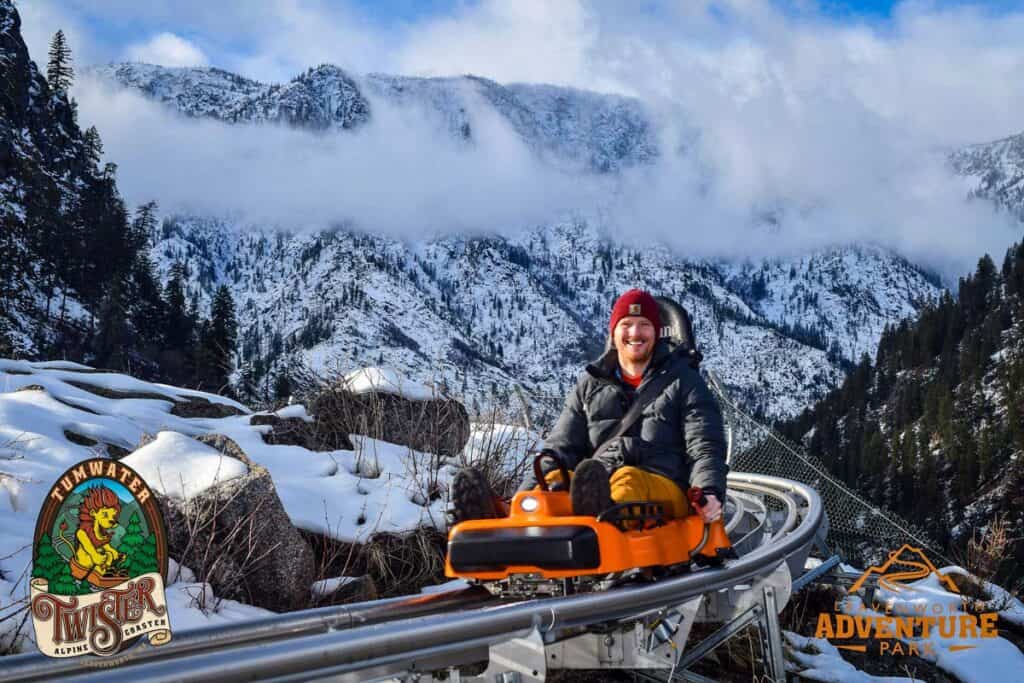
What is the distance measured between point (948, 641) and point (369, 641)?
4423 mm

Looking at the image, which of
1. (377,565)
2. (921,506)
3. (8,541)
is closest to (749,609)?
(377,565)

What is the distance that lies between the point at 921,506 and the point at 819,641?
73.2m

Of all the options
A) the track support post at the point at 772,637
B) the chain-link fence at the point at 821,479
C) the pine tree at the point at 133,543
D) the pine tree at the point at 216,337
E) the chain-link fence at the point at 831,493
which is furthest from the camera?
the pine tree at the point at 216,337

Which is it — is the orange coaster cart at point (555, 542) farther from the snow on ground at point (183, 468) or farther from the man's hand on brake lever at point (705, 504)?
the snow on ground at point (183, 468)

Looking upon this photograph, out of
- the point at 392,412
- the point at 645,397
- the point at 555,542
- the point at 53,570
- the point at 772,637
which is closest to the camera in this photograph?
the point at 53,570

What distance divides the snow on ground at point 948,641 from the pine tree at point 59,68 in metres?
73.4

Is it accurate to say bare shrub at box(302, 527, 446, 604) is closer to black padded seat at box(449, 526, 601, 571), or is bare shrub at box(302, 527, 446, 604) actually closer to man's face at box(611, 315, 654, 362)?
black padded seat at box(449, 526, 601, 571)

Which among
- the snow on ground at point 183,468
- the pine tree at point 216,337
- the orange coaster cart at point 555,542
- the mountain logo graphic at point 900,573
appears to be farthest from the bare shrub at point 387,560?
the pine tree at point 216,337

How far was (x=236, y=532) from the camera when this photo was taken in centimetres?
441

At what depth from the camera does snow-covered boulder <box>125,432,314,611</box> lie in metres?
4.46

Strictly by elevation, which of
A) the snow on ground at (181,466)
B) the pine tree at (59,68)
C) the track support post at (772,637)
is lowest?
the track support post at (772,637)

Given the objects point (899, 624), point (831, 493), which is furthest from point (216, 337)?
point (899, 624)

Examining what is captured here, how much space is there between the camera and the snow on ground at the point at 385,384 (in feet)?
23.6

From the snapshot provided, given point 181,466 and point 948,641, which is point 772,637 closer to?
point 948,641
